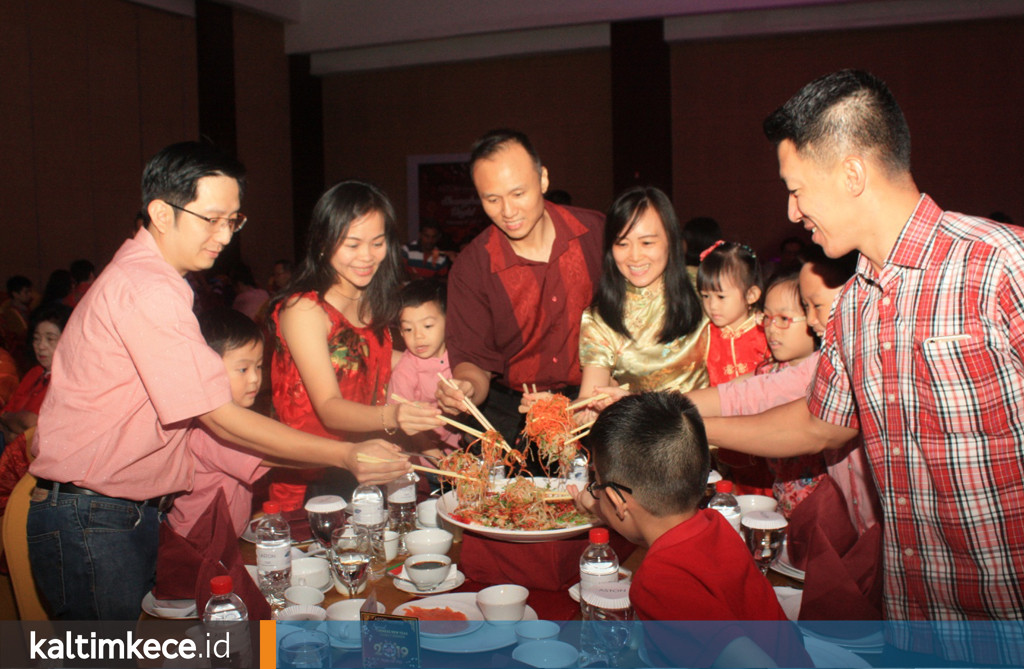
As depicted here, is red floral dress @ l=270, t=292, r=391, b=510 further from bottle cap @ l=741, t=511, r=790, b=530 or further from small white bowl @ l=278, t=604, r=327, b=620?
bottle cap @ l=741, t=511, r=790, b=530

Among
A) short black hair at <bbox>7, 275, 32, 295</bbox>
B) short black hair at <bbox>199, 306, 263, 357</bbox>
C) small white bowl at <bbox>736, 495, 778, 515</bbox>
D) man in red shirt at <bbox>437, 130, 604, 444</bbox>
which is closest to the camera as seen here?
small white bowl at <bbox>736, 495, 778, 515</bbox>

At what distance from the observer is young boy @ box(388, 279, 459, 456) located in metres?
3.27

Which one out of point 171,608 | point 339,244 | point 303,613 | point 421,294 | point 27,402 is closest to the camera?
point 303,613

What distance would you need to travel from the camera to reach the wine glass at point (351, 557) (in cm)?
172

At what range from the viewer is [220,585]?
1381mm

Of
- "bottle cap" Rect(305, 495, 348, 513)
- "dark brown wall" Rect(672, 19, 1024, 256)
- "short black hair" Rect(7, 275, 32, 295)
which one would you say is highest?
"dark brown wall" Rect(672, 19, 1024, 256)

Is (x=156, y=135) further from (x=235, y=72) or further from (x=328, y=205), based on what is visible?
(x=328, y=205)

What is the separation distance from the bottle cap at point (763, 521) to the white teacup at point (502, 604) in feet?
1.84

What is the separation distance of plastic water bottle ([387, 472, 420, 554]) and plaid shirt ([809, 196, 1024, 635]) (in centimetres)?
117

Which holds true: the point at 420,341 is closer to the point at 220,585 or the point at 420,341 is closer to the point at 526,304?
the point at 526,304

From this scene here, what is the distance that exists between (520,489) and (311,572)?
52 centimetres

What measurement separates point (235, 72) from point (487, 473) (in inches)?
359

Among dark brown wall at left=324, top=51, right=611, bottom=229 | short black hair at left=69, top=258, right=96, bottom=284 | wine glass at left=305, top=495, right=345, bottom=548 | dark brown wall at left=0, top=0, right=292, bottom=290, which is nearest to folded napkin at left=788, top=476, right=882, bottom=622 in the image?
wine glass at left=305, top=495, right=345, bottom=548

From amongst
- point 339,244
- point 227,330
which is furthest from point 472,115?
point 227,330
